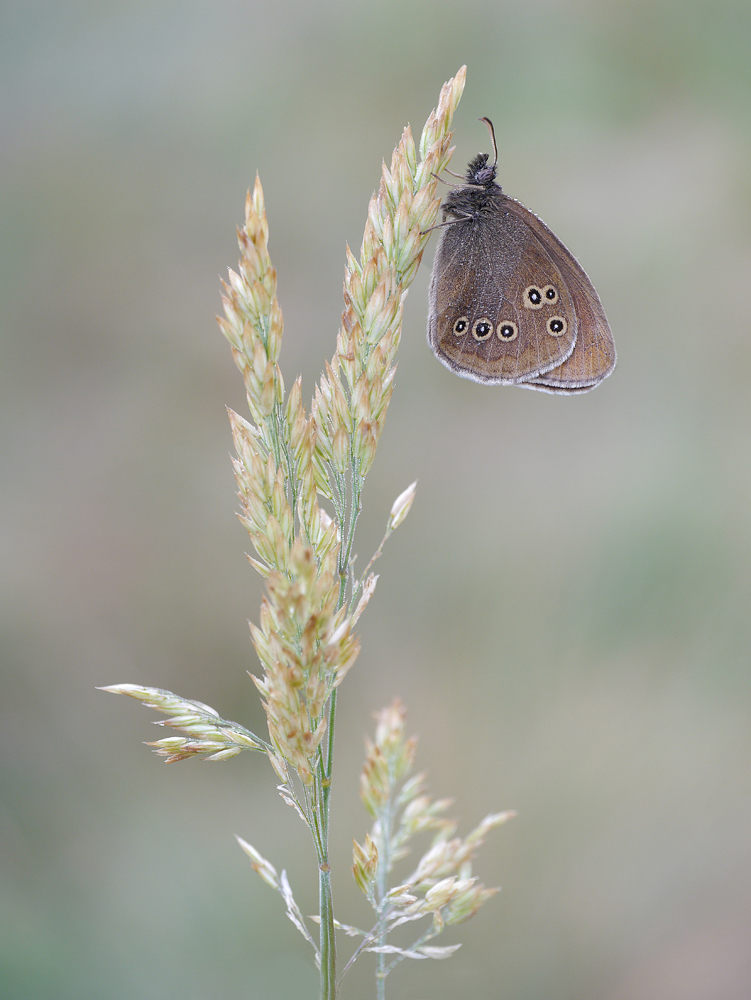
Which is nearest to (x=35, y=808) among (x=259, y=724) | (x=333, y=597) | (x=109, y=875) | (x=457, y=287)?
(x=109, y=875)

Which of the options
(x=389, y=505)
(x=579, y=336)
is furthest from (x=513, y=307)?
(x=389, y=505)

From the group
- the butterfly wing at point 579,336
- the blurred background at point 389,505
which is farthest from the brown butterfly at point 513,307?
the blurred background at point 389,505

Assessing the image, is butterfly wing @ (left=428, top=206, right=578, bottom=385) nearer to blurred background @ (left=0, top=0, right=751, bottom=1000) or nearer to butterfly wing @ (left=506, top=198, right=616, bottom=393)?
butterfly wing @ (left=506, top=198, right=616, bottom=393)

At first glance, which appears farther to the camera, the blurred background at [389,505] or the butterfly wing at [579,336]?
the blurred background at [389,505]

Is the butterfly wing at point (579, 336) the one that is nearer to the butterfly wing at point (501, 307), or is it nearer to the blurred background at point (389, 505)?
the butterfly wing at point (501, 307)

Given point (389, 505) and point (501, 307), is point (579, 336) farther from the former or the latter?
point (389, 505)

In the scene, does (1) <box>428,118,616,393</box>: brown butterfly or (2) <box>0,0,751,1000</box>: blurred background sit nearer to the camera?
(1) <box>428,118,616,393</box>: brown butterfly

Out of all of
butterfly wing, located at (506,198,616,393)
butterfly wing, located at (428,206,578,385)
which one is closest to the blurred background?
butterfly wing, located at (428,206,578,385)

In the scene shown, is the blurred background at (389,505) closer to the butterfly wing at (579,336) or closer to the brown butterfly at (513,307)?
the brown butterfly at (513,307)
